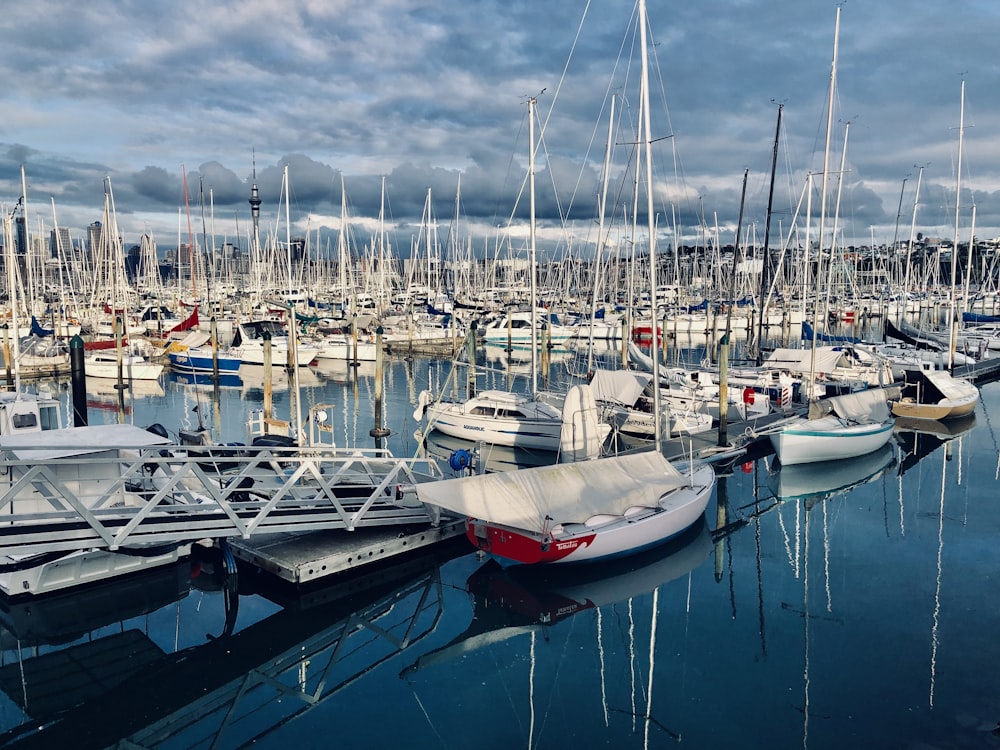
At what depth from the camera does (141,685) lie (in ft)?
42.5

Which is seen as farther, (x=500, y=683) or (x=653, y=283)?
(x=653, y=283)

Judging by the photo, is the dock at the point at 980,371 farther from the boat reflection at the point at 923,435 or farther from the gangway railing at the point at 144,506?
the gangway railing at the point at 144,506

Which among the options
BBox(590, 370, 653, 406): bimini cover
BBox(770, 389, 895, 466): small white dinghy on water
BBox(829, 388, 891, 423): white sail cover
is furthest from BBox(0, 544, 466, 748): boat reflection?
BBox(829, 388, 891, 423): white sail cover

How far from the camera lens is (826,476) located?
26.1 m

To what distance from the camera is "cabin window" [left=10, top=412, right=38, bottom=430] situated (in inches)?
708

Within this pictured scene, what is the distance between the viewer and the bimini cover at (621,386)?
95.6ft

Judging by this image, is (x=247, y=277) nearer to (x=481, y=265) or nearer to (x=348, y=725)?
(x=481, y=265)

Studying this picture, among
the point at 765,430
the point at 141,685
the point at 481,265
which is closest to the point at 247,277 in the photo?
the point at 481,265

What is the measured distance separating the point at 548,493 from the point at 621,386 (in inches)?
544

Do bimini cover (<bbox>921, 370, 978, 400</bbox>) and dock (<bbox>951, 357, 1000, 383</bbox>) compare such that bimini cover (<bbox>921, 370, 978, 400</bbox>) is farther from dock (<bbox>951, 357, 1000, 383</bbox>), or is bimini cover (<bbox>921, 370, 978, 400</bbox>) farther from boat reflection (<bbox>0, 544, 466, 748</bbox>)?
boat reflection (<bbox>0, 544, 466, 748</bbox>)

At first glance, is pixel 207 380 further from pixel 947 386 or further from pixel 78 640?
pixel 947 386

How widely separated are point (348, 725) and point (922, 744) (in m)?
8.50

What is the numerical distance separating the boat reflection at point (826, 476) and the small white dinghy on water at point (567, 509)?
7.61 m

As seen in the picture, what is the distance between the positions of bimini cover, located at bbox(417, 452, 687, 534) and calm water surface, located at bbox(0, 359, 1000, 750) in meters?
1.72
